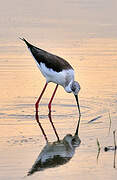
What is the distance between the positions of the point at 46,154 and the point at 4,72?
491 cm

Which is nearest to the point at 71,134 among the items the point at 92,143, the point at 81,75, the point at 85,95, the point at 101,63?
the point at 92,143

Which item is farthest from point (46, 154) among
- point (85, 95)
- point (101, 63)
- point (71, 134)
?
point (101, 63)

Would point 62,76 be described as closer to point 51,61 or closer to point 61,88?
point 51,61

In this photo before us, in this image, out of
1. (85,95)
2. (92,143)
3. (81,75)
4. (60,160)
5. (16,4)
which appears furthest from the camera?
(16,4)

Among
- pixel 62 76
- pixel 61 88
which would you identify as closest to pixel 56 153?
pixel 62 76

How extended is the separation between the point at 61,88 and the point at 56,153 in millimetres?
4341

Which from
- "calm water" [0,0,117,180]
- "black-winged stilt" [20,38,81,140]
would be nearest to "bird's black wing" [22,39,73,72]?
"black-winged stilt" [20,38,81,140]

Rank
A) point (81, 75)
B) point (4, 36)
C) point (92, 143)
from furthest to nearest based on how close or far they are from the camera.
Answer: point (4, 36) < point (81, 75) < point (92, 143)

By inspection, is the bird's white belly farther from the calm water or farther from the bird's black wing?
the calm water

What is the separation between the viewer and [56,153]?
31.0 feet

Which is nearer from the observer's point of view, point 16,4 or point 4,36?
point 4,36

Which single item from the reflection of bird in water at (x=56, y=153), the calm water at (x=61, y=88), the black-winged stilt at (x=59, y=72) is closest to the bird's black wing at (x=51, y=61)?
the black-winged stilt at (x=59, y=72)

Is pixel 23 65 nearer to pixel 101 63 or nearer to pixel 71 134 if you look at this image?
pixel 101 63

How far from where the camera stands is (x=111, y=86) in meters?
13.3
